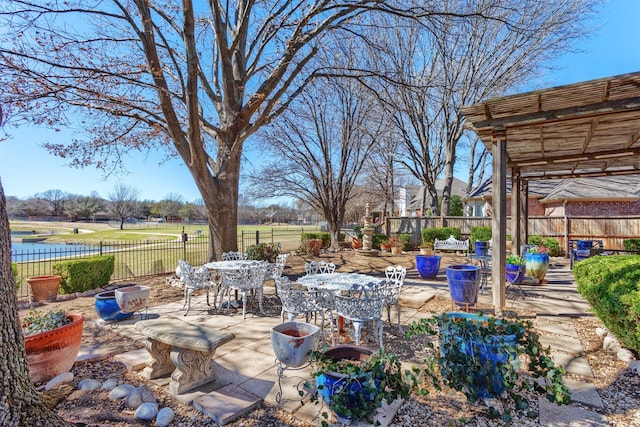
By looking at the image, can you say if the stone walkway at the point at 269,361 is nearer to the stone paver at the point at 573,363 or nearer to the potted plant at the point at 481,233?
the stone paver at the point at 573,363

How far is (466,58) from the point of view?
1336cm

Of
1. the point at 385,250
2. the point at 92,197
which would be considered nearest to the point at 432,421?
the point at 385,250

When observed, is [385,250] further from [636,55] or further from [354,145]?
[636,55]

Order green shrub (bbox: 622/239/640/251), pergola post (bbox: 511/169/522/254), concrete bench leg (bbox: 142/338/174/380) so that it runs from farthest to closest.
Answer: green shrub (bbox: 622/239/640/251)
pergola post (bbox: 511/169/522/254)
concrete bench leg (bbox: 142/338/174/380)

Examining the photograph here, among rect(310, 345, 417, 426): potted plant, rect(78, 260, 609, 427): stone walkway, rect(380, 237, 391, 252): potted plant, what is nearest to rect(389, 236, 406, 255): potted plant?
rect(380, 237, 391, 252): potted plant

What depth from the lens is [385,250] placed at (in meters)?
14.3

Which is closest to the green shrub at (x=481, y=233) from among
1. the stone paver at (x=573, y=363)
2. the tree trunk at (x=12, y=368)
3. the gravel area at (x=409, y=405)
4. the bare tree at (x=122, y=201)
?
the gravel area at (x=409, y=405)

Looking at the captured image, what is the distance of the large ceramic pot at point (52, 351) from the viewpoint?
296 cm

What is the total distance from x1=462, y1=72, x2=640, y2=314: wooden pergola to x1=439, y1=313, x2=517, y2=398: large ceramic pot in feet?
10.1

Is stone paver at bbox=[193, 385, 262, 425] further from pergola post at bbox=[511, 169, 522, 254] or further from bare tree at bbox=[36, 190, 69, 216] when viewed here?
bare tree at bbox=[36, 190, 69, 216]

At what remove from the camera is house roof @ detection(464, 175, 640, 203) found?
12.7 meters

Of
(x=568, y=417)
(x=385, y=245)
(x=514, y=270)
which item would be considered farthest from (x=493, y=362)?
(x=385, y=245)

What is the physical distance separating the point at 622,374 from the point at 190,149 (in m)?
7.67

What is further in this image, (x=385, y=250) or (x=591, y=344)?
(x=385, y=250)
